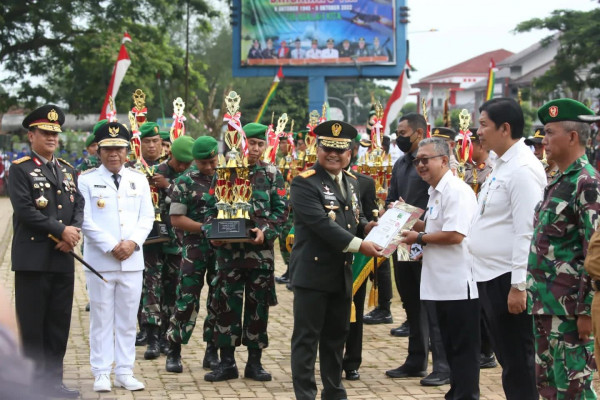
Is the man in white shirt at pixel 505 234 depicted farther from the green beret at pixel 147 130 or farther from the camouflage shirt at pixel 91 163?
the camouflage shirt at pixel 91 163

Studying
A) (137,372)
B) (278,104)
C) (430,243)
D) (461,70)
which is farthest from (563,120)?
(461,70)

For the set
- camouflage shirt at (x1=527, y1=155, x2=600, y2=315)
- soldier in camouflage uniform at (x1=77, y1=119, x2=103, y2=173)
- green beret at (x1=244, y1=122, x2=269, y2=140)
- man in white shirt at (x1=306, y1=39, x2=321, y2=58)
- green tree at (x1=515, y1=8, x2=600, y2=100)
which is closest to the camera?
camouflage shirt at (x1=527, y1=155, x2=600, y2=315)

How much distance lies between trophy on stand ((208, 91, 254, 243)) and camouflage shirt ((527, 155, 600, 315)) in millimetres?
3136

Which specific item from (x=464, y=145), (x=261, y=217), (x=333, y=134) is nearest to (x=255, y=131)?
(x=261, y=217)

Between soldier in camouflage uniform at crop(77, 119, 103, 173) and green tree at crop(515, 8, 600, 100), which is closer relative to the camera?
soldier in camouflage uniform at crop(77, 119, 103, 173)

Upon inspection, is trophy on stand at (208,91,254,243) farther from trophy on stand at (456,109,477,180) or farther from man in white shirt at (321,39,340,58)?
man in white shirt at (321,39,340,58)

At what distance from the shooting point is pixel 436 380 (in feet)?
27.5

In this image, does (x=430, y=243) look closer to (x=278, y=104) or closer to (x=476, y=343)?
(x=476, y=343)

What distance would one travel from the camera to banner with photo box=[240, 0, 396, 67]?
43.6 metres

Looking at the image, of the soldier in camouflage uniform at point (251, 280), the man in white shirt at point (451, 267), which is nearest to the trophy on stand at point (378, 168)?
the soldier in camouflage uniform at point (251, 280)

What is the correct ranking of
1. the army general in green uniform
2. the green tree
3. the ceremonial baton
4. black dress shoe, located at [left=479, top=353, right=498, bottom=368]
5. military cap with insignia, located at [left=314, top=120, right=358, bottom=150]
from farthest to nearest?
the green tree
black dress shoe, located at [left=479, top=353, right=498, bottom=368]
the ceremonial baton
military cap with insignia, located at [left=314, top=120, right=358, bottom=150]
the army general in green uniform

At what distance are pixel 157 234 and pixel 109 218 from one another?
1607mm

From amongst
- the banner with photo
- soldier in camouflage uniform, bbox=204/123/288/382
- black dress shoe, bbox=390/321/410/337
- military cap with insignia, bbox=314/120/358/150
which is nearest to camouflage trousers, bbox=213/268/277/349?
soldier in camouflage uniform, bbox=204/123/288/382

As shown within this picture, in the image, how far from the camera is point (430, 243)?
744cm
